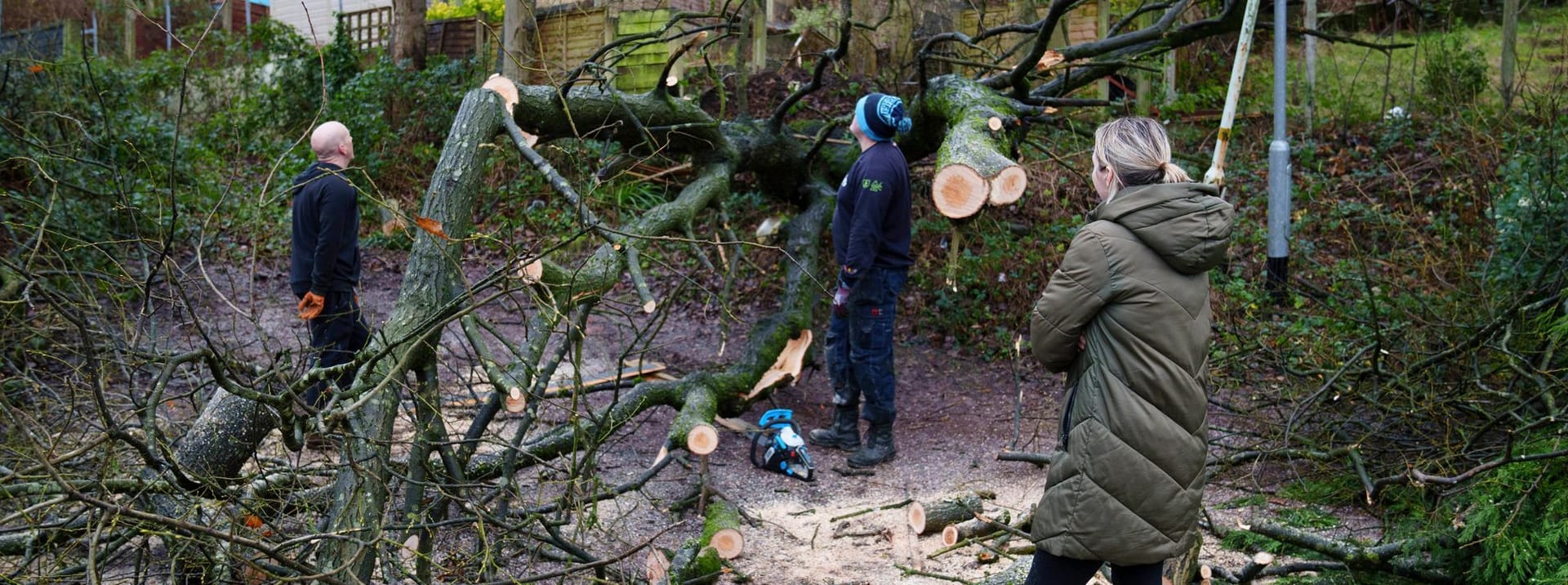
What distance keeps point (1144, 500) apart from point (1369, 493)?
2.03 meters

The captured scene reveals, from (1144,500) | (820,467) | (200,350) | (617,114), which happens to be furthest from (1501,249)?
(200,350)

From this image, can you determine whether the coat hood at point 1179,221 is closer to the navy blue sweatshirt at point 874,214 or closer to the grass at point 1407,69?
the navy blue sweatshirt at point 874,214

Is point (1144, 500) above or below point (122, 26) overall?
below

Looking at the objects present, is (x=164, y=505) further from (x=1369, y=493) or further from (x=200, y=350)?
(x=1369, y=493)

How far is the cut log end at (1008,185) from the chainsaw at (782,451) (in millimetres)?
1579

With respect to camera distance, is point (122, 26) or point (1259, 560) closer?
point (1259, 560)

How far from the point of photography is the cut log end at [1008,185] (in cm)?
486

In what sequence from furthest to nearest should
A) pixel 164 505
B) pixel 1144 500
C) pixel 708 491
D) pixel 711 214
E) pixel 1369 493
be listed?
pixel 711 214 → pixel 708 491 → pixel 1369 493 → pixel 164 505 → pixel 1144 500

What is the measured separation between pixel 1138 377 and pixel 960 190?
2301 mm

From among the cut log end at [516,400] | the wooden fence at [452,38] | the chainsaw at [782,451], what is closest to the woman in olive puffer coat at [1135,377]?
the cut log end at [516,400]

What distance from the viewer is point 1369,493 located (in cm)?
423

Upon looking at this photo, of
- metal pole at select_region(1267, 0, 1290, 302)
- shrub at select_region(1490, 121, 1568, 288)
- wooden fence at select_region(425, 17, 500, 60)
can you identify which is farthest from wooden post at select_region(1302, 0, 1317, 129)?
wooden fence at select_region(425, 17, 500, 60)

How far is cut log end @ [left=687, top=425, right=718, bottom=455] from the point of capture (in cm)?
495

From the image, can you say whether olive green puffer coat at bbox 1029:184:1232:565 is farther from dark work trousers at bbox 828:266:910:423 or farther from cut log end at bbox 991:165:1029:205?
dark work trousers at bbox 828:266:910:423
